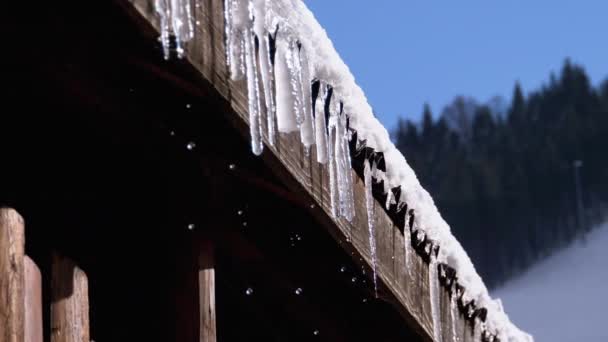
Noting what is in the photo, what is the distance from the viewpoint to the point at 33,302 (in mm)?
1854

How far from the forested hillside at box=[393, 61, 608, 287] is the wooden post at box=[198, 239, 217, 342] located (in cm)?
4077

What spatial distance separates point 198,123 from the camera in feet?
6.20

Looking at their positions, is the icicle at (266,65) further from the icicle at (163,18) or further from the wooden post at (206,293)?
the wooden post at (206,293)

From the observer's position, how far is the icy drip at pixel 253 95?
1.70m

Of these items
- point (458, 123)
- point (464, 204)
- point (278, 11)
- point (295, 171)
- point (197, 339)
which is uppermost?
point (458, 123)

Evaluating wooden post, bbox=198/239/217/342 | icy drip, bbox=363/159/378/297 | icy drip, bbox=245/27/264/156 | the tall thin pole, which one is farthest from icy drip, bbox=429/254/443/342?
the tall thin pole

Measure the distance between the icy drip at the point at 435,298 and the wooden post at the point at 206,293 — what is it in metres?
0.63

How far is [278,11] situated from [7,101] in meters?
0.54

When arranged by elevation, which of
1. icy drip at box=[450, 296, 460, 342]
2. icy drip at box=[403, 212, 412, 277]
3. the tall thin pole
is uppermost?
the tall thin pole

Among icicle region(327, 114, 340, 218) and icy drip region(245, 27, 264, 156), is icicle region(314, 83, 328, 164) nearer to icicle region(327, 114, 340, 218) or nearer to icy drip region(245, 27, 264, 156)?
icicle region(327, 114, 340, 218)

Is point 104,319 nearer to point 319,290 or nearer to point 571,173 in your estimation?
point 319,290

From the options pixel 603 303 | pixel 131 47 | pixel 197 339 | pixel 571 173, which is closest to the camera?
pixel 131 47

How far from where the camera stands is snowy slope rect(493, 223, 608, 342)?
102 feet

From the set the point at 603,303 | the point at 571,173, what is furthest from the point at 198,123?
the point at 571,173
